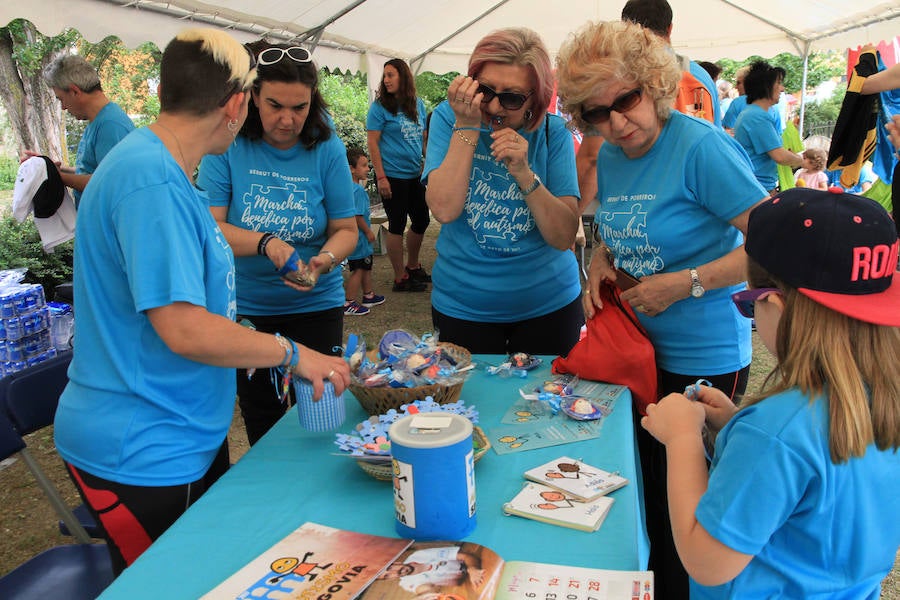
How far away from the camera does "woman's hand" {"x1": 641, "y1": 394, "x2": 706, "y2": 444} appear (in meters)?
1.06

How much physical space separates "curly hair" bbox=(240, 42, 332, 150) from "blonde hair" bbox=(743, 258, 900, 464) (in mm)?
1456

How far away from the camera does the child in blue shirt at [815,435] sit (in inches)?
33.9

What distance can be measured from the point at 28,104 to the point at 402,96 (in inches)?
115

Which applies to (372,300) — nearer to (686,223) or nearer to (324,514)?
(686,223)

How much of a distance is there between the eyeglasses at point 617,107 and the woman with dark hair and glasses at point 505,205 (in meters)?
0.21

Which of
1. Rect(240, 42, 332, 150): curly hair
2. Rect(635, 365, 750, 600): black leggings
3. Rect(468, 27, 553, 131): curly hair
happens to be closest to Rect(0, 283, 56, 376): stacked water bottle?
Rect(240, 42, 332, 150): curly hair

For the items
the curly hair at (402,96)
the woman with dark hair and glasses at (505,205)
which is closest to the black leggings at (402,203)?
the curly hair at (402,96)

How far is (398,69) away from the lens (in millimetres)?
5461

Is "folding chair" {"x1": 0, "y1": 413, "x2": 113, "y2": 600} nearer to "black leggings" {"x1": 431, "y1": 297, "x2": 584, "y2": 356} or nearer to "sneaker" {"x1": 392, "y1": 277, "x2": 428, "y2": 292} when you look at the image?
"black leggings" {"x1": 431, "y1": 297, "x2": 584, "y2": 356}

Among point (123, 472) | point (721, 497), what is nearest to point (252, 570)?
point (123, 472)

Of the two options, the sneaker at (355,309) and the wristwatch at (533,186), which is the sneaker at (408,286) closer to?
the sneaker at (355,309)

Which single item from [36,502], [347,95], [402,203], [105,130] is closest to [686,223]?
[36,502]

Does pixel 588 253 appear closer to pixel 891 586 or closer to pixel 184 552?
pixel 891 586

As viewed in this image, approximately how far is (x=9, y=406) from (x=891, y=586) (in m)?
2.68
